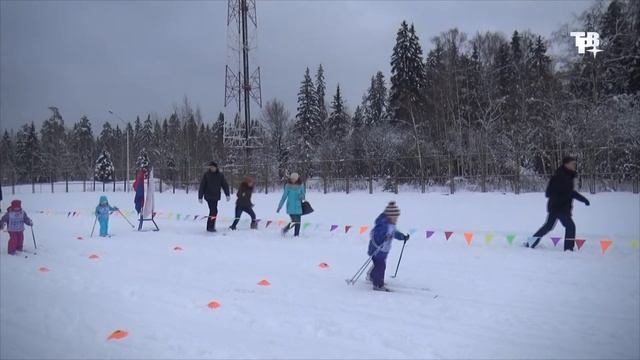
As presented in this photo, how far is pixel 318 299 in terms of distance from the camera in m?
6.58

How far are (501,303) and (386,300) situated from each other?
157cm

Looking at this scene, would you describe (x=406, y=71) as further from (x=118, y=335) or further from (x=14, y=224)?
(x=118, y=335)

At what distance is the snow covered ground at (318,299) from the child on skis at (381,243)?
33 centimetres

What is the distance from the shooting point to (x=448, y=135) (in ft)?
116

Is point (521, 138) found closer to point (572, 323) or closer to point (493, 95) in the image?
point (493, 95)

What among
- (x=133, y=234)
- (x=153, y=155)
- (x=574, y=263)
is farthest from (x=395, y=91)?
(x=153, y=155)

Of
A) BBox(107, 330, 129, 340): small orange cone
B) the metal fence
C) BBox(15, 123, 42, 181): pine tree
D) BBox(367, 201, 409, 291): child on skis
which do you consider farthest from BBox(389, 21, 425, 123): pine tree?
BBox(15, 123, 42, 181): pine tree

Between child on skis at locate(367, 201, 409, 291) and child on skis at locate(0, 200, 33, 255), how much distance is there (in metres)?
8.61

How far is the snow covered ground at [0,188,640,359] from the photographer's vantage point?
15.8ft

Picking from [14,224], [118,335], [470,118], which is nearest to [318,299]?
[118,335]

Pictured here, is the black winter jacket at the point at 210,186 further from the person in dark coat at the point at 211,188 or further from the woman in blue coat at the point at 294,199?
the woman in blue coat at the point at 294,199

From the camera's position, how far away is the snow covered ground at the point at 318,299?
4.82 meters

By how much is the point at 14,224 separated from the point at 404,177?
16266 millimetres

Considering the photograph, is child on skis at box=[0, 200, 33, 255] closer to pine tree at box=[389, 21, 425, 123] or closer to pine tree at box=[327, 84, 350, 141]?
pine tree at box=[389, 21, 425, 123]
